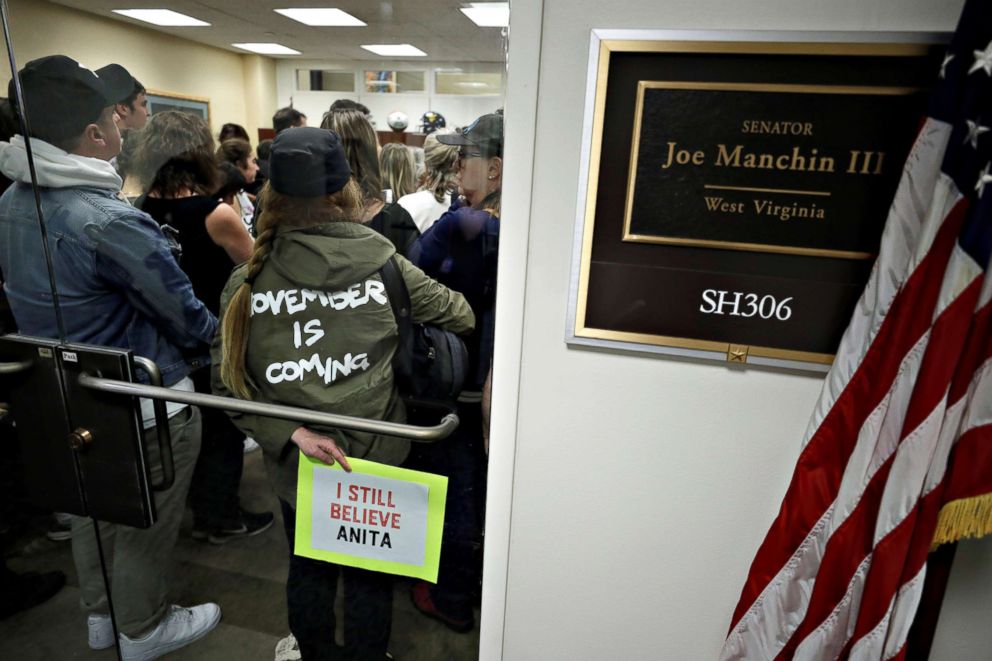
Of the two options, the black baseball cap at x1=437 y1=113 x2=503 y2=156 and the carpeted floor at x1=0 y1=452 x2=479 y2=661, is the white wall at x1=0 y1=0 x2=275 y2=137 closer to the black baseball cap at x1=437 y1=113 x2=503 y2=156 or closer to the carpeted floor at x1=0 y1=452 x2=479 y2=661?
the black baseball cap at x1=437 y1=113 x2=503 y2=156

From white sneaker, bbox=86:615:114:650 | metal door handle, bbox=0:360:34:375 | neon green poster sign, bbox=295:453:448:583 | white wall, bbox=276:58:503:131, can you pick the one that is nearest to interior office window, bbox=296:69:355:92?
white wall, bbox=276:58:503:131

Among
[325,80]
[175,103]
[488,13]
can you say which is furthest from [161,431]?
[488,13]

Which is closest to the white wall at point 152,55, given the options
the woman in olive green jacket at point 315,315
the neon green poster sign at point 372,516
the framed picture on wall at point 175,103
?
the framed picture on wall at point 175,103

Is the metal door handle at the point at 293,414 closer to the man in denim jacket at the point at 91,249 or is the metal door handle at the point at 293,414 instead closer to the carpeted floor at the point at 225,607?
the man in denim jacket at the point at 91,249

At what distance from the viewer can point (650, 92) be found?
0.90m

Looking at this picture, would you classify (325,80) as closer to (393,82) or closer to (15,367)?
(393,82)

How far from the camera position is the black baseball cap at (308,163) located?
108 cm

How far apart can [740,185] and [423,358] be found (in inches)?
26.6

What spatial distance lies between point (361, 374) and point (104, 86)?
2.51 feet

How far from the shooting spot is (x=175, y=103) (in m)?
1.13

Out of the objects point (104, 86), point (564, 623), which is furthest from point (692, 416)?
point (104, 86)

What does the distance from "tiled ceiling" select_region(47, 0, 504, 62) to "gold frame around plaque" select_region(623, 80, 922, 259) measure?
27 cm

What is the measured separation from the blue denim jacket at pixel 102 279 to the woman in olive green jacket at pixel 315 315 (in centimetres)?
11

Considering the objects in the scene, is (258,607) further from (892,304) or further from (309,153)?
(892,304)
